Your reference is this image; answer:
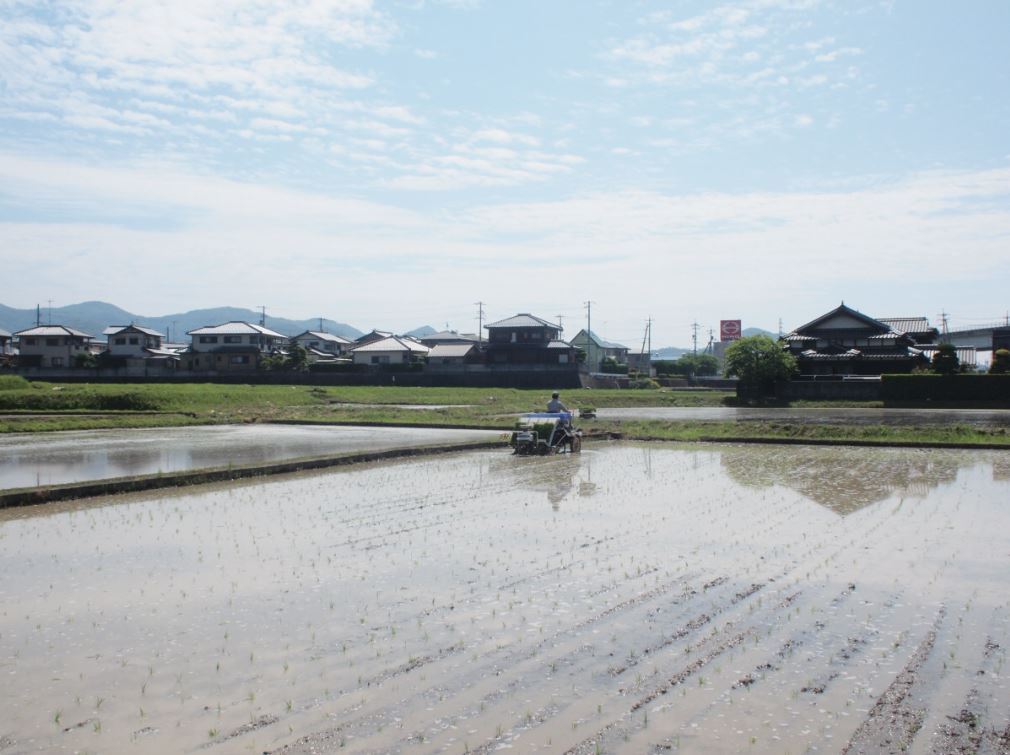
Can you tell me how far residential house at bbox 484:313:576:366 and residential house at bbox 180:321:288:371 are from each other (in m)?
19.9

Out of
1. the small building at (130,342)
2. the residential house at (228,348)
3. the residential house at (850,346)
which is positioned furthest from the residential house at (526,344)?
the small building at (130,342)

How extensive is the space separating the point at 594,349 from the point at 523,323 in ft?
94.5

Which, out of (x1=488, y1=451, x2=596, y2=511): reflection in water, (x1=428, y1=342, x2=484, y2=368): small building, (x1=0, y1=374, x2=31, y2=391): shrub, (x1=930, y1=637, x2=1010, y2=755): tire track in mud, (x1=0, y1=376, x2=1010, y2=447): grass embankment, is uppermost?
(x1=428, y1=342, x2=484, y2=368): small building

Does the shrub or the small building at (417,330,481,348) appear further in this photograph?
the small building at (417,330,481,348)

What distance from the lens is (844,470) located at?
15766 mm

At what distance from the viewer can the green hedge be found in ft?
133

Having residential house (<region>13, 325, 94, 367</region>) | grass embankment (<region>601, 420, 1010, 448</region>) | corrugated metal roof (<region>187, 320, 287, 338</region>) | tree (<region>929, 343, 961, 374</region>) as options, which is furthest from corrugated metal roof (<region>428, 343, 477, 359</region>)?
grass embankment (<region>601, 420, 1010, 448</region>)

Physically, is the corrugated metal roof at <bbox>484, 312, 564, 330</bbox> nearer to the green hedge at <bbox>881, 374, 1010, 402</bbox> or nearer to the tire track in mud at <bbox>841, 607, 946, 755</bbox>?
the green hedge at <bbox>881, 374, 1010, 402</bbox>

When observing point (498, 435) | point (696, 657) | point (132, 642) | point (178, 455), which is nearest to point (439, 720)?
point (696, 657)

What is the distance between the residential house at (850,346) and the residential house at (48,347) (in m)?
57.4

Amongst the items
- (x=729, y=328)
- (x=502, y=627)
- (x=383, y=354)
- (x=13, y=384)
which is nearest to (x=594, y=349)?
(x=729, y=328)

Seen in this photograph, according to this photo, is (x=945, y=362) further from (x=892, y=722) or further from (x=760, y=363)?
(x=892, y=722)

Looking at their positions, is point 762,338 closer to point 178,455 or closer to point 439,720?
point 178,455

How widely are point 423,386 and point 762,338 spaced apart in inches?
948
